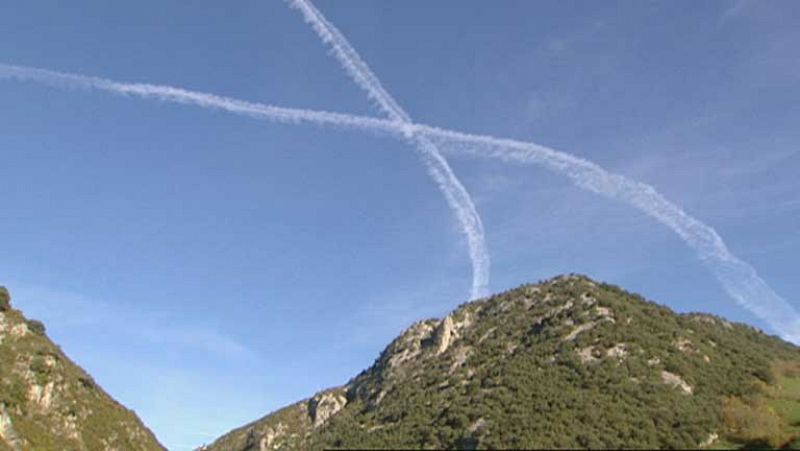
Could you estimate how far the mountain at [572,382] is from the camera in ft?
253

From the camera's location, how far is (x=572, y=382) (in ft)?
306

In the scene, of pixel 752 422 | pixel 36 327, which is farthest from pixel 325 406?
pixel 752 422

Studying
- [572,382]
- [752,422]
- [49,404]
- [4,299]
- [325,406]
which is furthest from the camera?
[325,406]

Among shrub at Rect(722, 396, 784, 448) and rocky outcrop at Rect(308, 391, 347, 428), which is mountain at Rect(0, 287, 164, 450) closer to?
rocky outcrop at Rect(308, 391, 347, 428)

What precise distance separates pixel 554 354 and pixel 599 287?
117ft

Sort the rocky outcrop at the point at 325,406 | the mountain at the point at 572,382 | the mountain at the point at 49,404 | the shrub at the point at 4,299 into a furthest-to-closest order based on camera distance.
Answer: the rocky outcrop at the point at 325,406
the shrub at the point at 4,299
the mountain at the point at 49,404
the mountain at the point at 572,382

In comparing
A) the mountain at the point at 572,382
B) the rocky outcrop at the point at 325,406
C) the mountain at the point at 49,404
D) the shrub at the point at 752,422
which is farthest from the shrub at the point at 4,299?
the shrub at the point at 752,422

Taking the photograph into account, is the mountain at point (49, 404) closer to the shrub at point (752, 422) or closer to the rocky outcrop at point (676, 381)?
the rocky outcrop at point (676, 381)

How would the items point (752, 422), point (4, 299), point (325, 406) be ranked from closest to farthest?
point (752, 422) → point (4, 299) → point (325, 406)

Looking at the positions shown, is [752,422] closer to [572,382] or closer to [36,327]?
[572,382]

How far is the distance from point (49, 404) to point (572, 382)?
79255mm

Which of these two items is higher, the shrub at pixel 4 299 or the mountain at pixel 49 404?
the shrub at pixel 4 299

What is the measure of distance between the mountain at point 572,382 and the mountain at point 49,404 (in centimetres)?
3359

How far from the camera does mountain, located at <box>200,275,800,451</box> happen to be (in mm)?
77125
